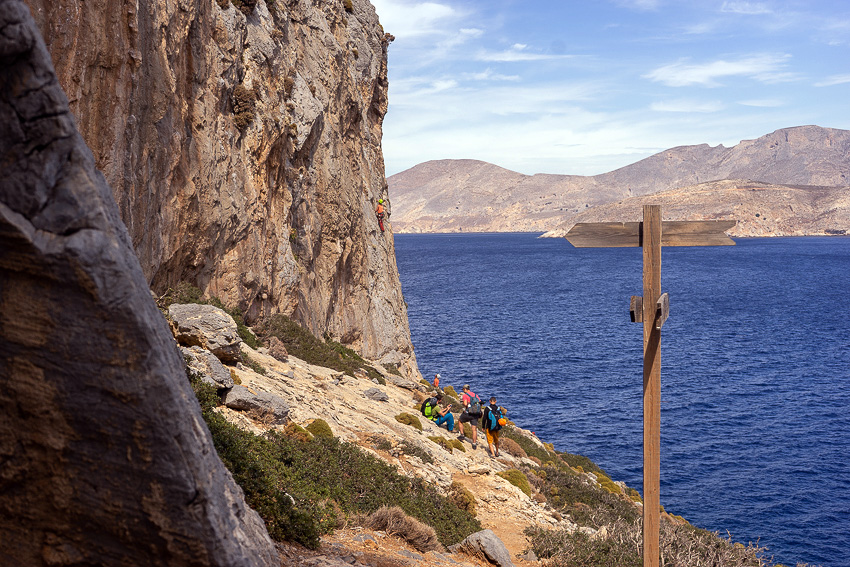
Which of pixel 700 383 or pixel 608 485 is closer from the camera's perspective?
pixel 608 485

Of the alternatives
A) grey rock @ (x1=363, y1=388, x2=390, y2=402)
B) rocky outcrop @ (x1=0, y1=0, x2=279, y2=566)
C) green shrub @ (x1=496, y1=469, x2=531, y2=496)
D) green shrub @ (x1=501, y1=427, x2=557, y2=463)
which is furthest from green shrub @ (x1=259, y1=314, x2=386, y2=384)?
rocky outcrop @ (x1=0, y1=0, x2=279, y2=566)

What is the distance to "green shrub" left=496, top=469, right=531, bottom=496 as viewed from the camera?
1772 cm

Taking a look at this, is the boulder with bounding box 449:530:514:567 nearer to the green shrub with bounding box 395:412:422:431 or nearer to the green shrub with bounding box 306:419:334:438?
the green shrub with bounding box 306:419:334:438

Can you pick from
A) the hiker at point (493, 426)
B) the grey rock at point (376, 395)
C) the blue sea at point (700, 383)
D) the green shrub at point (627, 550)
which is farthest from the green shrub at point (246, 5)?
the blue sea at point (700, 383)

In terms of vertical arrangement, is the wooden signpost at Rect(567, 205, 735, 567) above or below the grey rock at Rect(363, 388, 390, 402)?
above

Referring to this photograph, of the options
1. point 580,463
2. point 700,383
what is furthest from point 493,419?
point 700,383

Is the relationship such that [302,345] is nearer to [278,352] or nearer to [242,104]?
[278,352]

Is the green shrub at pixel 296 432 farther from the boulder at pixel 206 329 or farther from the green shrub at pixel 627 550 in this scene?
the green shrub at pixel 627 550

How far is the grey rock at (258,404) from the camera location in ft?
43.9

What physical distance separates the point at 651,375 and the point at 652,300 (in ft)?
2.93

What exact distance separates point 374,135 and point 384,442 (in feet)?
93.4

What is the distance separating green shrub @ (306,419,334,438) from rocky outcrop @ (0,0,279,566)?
1038 centimetres

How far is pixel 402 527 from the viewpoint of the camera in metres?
10.8

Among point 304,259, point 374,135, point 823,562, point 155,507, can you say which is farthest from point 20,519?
point 374,135
